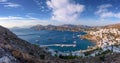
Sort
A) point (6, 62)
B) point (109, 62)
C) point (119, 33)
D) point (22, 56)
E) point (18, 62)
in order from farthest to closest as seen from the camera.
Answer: point (119, 33)
point (109, 62)
point (22, 56)
point (18, 62)
point (6, 62)

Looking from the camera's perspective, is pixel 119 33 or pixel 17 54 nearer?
pixel 17 54

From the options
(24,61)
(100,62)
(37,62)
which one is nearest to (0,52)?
(24,61)

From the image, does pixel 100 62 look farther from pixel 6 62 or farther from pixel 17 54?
pixel 6 62

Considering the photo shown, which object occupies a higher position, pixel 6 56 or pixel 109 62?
pixel 6 56


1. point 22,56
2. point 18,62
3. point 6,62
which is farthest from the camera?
point 22,56

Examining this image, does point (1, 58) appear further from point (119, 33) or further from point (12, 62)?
point (119, 33)

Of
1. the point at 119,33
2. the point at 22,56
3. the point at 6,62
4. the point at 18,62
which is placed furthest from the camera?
the point at 119,33

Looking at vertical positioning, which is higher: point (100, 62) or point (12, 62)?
point (12, 62)

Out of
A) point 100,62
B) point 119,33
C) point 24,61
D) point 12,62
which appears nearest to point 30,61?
point 24,61
